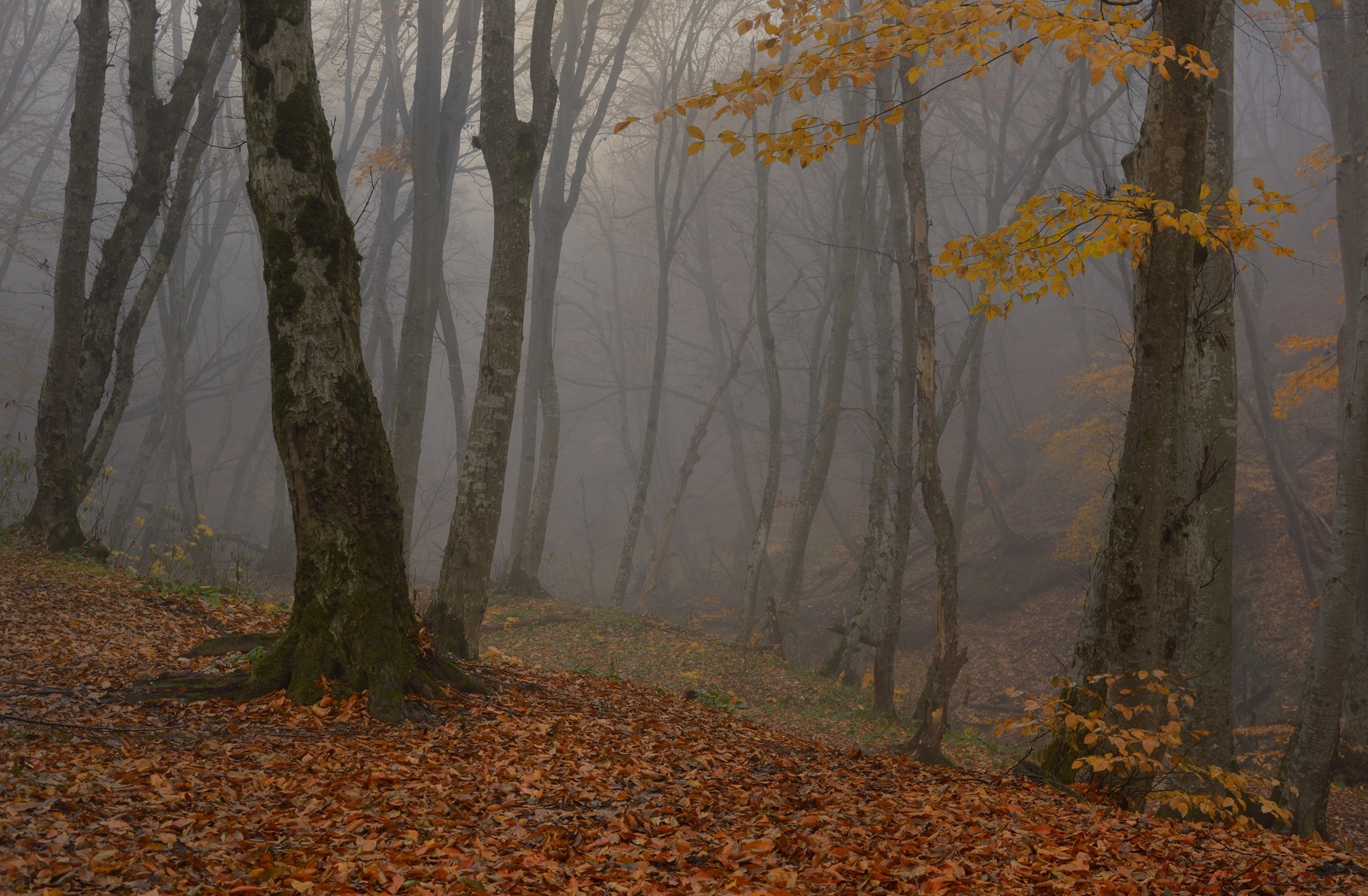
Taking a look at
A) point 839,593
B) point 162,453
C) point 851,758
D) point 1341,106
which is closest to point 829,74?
point 851,758

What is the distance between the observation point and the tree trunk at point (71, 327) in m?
8.34

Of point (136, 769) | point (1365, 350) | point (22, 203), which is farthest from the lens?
point (22, 203)

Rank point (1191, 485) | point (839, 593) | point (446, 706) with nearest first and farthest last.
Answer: point (446, 706) → point (1191, 485) → point (839, 593)

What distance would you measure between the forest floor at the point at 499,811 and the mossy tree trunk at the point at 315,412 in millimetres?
302

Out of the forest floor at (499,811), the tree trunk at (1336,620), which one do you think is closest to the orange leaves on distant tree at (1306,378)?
the tree trunk at (1336,620)

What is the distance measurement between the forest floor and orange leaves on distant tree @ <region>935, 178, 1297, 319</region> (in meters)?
3.21

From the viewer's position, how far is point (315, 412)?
4512mm

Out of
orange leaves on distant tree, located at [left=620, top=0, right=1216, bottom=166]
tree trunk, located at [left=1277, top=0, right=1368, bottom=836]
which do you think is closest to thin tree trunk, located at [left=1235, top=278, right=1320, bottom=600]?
tree trunk, located at [left=1277, top=0, right=1368, bottom=836]

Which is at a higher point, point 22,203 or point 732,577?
point 22,203

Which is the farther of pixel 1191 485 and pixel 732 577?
pixel 732 577

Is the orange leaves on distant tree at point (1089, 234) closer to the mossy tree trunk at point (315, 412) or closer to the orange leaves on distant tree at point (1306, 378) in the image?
the mossy tree trunk at point (315, 412)

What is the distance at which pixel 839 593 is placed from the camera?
2038cm

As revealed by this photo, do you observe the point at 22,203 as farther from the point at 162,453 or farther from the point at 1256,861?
the point at 1256,861

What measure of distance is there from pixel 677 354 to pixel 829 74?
35.1m
